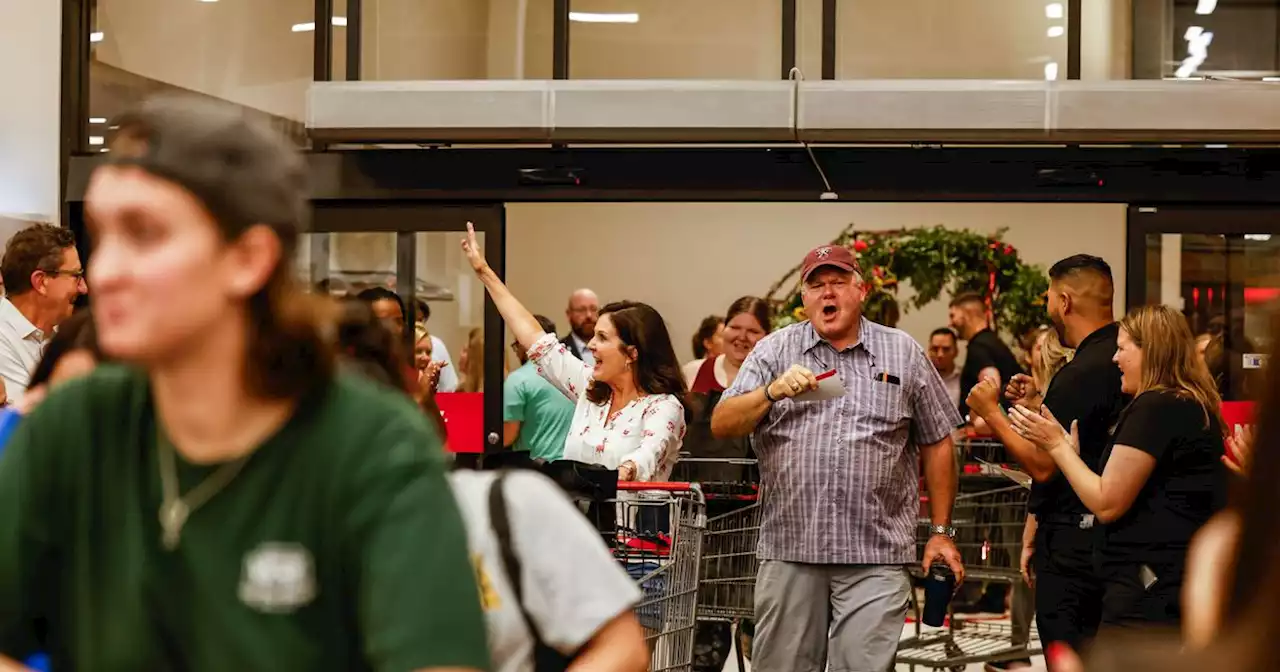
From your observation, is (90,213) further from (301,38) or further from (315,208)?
(301,38)

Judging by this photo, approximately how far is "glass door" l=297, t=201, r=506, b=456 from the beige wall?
6634mm

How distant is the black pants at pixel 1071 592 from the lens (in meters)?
5.21

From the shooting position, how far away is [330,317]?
1.60m

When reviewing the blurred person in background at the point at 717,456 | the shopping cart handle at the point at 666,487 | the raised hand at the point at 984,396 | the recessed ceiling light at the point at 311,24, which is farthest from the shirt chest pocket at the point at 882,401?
the recessed ceiling light at the point at 311,24

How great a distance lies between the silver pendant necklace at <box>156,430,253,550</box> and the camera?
147cm

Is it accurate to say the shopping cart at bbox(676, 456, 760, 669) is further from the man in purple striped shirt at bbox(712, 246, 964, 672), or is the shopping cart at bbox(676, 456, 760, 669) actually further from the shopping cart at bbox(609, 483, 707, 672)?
the shopping cart at bbox(609, 483, 707, 672)

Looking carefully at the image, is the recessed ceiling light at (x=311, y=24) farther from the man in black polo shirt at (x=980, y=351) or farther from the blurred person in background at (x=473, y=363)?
the man in black polo shirt at (x=980, y=351)

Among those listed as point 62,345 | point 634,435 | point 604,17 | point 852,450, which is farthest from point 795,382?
point 604,17

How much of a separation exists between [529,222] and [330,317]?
43.5 ft

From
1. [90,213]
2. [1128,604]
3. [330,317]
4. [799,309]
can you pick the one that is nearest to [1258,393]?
[330,317]

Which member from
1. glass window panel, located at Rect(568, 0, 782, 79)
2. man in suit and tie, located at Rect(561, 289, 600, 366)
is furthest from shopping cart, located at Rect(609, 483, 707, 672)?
glass window panel, located at Rect(568, 0, 782, 79)

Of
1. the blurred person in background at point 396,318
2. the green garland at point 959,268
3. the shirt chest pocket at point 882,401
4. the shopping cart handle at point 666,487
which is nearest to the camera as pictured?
the blurred person in background at point 396,318

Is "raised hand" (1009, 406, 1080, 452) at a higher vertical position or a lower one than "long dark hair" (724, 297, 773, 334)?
lower

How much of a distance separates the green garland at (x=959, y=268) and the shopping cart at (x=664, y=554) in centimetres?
530
